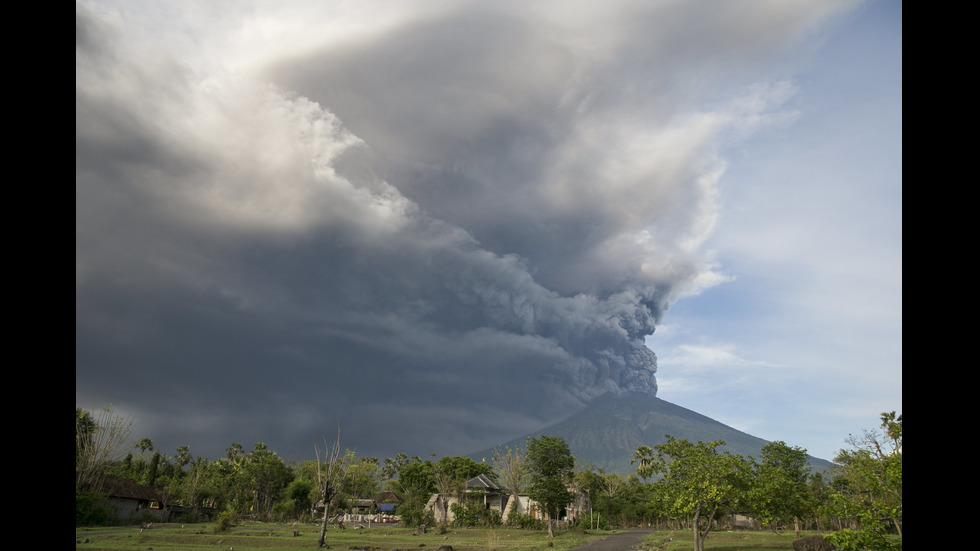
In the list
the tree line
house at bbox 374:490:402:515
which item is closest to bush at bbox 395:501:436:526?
the tree line

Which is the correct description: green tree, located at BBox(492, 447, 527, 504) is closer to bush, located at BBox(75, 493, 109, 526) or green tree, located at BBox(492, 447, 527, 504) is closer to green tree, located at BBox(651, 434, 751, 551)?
green tree, located at BBox(651, 434, 751, 551)

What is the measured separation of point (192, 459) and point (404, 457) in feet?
142

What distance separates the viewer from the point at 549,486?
6178 cm

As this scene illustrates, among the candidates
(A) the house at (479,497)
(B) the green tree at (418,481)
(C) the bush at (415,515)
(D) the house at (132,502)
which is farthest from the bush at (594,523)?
(D) the house at (132,502)

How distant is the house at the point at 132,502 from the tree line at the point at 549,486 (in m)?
1.87

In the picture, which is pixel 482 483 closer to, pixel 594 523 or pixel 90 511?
pixel 594 523

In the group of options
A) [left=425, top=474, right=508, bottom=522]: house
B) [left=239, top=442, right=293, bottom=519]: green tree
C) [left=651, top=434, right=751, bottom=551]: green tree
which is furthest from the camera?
[left=239, top=442, right=293, bottom=519]: green tree

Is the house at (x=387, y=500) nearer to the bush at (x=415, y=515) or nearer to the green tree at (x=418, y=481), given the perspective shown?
the green tree at (x=418, y=481)

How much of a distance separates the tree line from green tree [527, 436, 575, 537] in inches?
5.1

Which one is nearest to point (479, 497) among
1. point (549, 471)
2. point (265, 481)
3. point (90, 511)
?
point (549, 471)

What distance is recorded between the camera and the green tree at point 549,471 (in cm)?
6153

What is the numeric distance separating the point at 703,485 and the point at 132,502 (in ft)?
212

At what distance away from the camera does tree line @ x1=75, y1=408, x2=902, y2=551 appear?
27.4m
